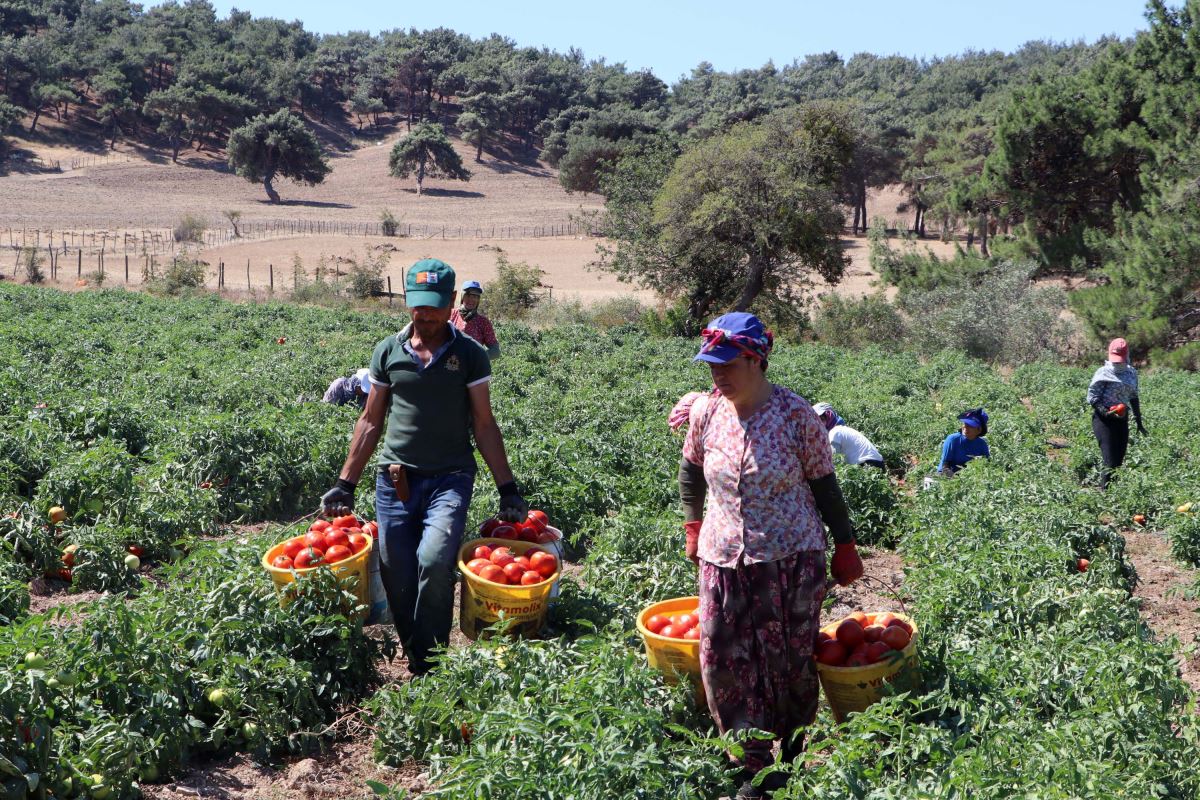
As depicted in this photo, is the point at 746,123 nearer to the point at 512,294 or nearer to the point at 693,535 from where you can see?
the point at 512,294

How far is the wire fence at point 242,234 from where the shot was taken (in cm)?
5128

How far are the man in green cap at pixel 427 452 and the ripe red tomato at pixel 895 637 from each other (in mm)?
1912

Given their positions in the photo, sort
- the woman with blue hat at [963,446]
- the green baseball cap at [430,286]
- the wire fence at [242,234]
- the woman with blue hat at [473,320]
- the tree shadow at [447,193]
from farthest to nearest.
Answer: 1. the tree shadow at [447,193]
2. the wire fence at [242,234]
3. the woman with blue hat at [963,446]
4. the woman with blue hat at [473,320]
5. the green baseball cap at [430,286]

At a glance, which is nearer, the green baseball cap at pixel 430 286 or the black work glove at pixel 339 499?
the green baseball cap at pixel 430 286

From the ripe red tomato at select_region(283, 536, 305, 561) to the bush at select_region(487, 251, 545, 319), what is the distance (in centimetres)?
3047

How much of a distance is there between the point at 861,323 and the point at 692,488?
1124 inches

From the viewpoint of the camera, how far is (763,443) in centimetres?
417

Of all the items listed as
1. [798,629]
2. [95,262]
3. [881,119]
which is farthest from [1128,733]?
[881,119]

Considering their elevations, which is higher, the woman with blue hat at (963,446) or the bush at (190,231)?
the bush at (190,231)

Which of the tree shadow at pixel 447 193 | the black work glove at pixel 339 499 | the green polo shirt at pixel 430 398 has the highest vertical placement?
the tree shadow at pixel 447 193

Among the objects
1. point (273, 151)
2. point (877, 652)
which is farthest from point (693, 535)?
point (273, 151)

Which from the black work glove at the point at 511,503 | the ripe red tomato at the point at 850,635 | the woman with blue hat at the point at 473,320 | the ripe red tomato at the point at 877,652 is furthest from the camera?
the woman with blue hat at the point at 473,320

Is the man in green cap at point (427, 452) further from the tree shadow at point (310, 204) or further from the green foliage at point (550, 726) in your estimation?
the tree shadow at point (310, 204)

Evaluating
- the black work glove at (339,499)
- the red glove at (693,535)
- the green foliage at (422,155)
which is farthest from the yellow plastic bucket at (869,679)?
the green foliage at (422,155)
